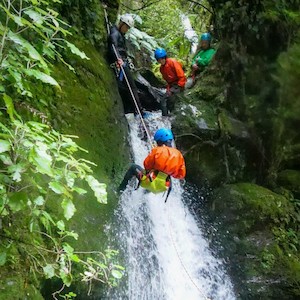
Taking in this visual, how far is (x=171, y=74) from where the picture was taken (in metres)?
9.07

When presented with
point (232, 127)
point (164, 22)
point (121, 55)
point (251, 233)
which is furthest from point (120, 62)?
point (164, 22)

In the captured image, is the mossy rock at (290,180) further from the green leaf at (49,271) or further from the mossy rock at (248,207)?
the green leaf at (49,271)

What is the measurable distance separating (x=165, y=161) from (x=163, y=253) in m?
1.50

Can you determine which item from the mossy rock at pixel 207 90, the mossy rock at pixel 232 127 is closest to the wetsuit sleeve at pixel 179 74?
the mossy rock at pixel 207 90

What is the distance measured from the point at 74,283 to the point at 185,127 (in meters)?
4.40

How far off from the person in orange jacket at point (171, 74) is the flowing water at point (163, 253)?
1938mm

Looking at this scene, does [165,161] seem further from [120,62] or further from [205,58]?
[205,58]

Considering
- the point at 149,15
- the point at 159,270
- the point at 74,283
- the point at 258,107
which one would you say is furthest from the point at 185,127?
the point at 149,15

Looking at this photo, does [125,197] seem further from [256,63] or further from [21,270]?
[256,63]

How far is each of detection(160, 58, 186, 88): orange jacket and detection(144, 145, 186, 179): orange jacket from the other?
345 cm

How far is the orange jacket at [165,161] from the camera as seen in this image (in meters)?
5.86

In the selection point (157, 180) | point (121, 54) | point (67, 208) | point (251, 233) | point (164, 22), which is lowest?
point (164, 22)

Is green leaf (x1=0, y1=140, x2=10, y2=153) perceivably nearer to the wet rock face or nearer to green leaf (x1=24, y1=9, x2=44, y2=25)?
green leaf (x1=24, y1=9, x2=44, y2=25)

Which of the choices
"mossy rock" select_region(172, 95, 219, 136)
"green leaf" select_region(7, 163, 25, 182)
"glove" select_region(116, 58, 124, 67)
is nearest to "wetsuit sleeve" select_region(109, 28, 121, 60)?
"glove" select_region(116, 58, 124, 67)
